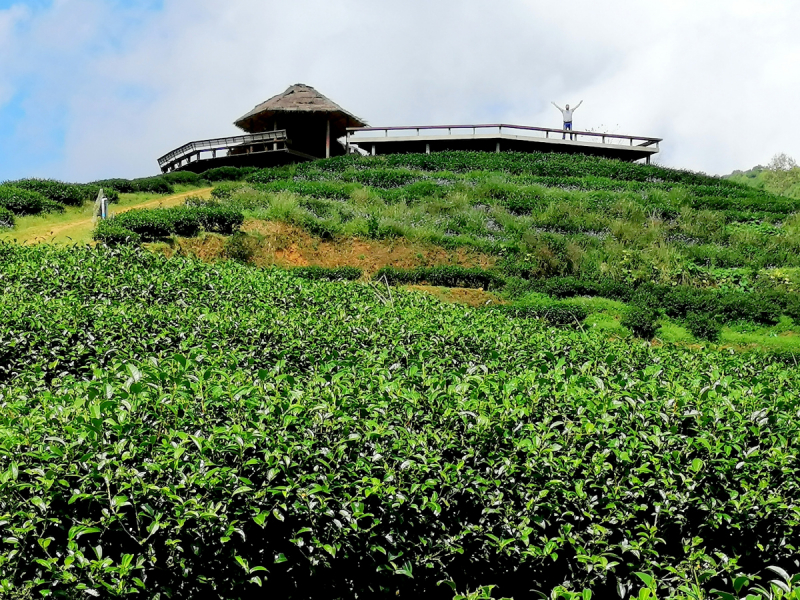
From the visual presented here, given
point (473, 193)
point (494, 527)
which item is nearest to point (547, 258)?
point (473, 193)

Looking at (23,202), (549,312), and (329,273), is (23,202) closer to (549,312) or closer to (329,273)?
(329,273)

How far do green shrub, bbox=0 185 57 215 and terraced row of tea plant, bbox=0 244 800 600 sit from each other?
1623 cm

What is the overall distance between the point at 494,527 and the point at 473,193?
828 inches

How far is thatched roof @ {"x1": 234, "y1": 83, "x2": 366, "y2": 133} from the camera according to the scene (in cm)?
3356

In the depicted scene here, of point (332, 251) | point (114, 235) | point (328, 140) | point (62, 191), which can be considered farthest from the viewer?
point (328, 140)

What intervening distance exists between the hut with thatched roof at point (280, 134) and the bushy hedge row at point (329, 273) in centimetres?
1890

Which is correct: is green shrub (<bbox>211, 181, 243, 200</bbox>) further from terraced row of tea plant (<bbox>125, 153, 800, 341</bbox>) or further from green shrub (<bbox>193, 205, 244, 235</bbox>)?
green shrub (<bbox>193, 205, 244, 235</bbox>)

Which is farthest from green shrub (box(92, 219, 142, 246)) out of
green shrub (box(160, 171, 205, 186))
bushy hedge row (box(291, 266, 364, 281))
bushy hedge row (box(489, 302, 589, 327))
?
green shrub (box(160, 171, 205, 186))

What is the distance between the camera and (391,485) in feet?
13.8

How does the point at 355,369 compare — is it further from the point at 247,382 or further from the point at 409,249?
the point at 409,249

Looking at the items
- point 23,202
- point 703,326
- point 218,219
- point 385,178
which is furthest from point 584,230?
point 23,202

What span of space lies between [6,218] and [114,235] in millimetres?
5931

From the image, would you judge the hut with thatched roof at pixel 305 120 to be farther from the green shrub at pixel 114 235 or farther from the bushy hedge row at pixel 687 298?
the bushy hedge row at pixel 687 298

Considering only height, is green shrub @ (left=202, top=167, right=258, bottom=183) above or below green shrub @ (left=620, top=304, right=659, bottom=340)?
above
